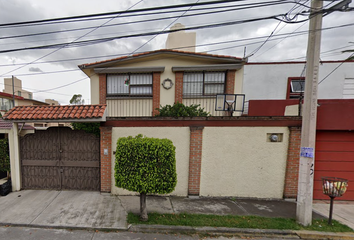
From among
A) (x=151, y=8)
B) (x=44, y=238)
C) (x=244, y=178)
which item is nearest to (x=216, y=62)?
(x=151, y=8)

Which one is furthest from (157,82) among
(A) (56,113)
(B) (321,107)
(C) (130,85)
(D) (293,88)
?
(D) (293,88)

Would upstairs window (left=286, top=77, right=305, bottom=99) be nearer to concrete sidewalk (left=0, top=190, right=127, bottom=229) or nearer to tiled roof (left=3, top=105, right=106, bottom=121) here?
tiled roof (left=3, top=105, right=106, bottom=121)

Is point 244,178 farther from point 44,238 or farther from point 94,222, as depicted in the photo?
point 44,238

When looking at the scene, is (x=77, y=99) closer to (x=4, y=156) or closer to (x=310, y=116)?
(x=4, y=156)

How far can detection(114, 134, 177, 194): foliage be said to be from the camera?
10.2 ft

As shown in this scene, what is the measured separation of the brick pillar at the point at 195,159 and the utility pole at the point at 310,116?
2557 mm

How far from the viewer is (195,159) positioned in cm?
448

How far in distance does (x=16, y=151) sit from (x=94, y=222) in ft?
12.7

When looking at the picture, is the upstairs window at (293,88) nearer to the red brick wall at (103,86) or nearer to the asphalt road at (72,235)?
the asphalt road at (72,235)

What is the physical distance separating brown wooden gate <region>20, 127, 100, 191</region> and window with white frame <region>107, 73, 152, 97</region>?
3.23 meters

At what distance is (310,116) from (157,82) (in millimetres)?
6007

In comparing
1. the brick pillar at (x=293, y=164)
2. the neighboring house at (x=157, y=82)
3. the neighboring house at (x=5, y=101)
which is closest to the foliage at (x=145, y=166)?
the brick pillar at (x=293, y=164)

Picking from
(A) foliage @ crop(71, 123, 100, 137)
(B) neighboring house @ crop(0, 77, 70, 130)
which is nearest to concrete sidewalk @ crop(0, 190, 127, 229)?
(A) foliage @ crop(71, 123, 100, 137)

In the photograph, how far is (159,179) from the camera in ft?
10.2
